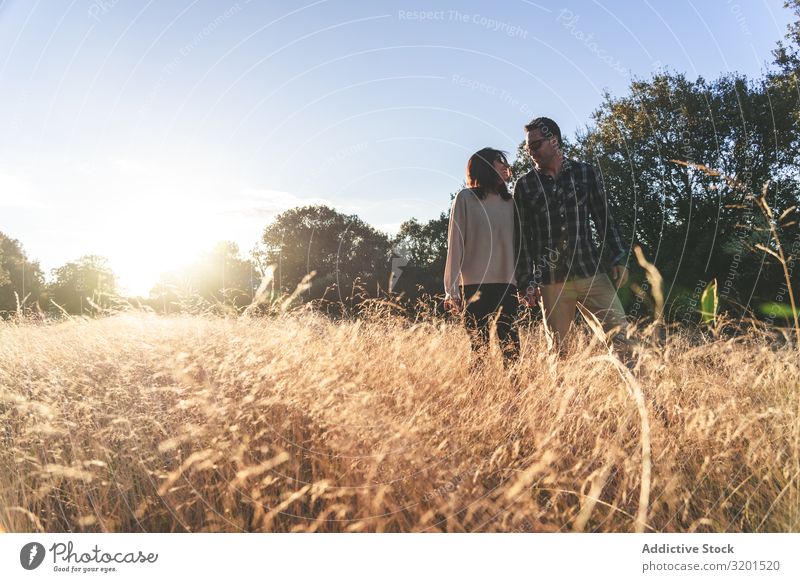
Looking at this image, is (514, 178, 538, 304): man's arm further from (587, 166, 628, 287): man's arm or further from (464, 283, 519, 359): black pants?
(587, 166, 628, 287): man's arm

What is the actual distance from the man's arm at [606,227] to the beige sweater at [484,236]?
0.60 meters

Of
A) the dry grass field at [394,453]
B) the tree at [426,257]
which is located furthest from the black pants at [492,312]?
the tree at [426,257]

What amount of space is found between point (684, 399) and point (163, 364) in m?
3.28

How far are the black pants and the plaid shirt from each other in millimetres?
190

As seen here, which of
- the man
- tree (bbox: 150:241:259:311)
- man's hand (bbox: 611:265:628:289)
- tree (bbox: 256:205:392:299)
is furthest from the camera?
tree (bbox: 256:205:392:299)

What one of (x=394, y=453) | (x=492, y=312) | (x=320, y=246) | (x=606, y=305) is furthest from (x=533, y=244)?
(x=320, y=246)

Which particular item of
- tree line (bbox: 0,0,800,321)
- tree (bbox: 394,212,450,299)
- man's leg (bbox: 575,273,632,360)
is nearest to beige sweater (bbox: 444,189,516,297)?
man's leg (bbox: 575,273,632,360)

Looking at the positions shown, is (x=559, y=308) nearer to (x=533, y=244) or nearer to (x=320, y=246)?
(x=533, y=244)

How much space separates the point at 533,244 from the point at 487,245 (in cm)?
35

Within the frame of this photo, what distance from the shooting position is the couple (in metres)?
3.45

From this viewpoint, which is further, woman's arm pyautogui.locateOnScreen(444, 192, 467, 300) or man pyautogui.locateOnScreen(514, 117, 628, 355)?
woman's arm pyautogui.locateOnScreen(444, 192, 467, 300)

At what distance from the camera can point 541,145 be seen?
11.6ft

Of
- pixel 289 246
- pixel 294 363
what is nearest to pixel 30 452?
pixel 294 363

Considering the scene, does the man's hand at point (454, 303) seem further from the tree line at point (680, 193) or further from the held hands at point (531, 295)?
the tree line at point (680, 193)
